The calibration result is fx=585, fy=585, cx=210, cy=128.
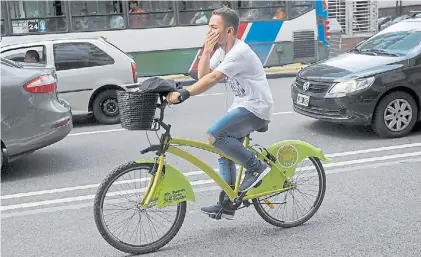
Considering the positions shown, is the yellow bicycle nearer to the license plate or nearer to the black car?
the black car

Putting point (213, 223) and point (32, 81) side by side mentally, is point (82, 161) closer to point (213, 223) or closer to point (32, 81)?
point (32, 81)

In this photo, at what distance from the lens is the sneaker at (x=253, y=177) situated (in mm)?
4398

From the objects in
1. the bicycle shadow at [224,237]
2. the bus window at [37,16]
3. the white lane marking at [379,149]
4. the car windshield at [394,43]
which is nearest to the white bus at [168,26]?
the bus window at [37,16]

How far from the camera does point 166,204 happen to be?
13.7 ft

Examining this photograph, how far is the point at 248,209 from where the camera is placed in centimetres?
502

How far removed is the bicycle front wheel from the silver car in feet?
9.45

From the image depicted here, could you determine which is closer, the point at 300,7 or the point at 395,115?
the point at 395,115

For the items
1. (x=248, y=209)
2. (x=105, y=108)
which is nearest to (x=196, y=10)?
(x=105, y=108)

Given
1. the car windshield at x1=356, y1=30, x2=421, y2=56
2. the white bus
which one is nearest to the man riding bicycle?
the car windshield at x1=356, y1=30, x2=421, y2=56

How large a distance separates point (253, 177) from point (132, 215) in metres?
0.94

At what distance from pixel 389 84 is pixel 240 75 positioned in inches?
162

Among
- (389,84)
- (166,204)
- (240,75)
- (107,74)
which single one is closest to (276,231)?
(166,204)

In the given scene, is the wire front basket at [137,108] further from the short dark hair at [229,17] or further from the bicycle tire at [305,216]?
the bicycle tire at [305,216]

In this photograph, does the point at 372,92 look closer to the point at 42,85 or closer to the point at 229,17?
the point at 229,17
